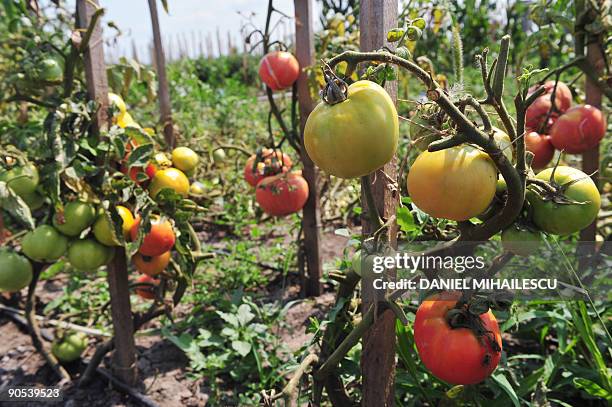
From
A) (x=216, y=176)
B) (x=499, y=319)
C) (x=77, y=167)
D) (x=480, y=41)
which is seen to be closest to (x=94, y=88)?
(x=77, y=167)

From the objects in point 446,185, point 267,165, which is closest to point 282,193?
point 267,165

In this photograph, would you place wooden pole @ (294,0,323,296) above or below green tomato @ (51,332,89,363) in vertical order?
above

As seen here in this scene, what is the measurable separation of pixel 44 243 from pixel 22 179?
0.62 feet

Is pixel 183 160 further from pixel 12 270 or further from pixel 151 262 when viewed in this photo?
pixel 12 270

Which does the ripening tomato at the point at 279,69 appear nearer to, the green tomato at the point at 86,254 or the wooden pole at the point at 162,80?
the wooden pole at the point at 162,80

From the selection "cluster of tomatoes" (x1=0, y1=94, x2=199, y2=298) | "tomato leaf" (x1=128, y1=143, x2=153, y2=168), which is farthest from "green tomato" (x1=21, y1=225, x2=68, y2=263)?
"tomato leaf" (x1=128, y1=143, x2=153, y2=168)

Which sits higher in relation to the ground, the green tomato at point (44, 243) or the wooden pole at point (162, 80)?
the wooden pole at point (162, 80)

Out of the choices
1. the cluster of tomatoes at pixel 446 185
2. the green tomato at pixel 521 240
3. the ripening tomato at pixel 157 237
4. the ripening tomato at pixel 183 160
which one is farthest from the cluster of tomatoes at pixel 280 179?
the green tomato at pixel 521 240

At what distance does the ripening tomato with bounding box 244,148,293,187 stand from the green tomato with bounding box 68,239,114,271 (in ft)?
2.40

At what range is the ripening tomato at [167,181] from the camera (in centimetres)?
149

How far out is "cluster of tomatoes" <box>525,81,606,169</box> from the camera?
1.50 meters

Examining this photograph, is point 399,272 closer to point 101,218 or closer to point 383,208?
point 383,208

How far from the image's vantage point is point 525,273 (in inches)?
42.9

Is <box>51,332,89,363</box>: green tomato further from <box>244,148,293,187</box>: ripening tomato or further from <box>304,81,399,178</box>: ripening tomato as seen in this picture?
<box>304,81,399,178</box>: ripening tomato
